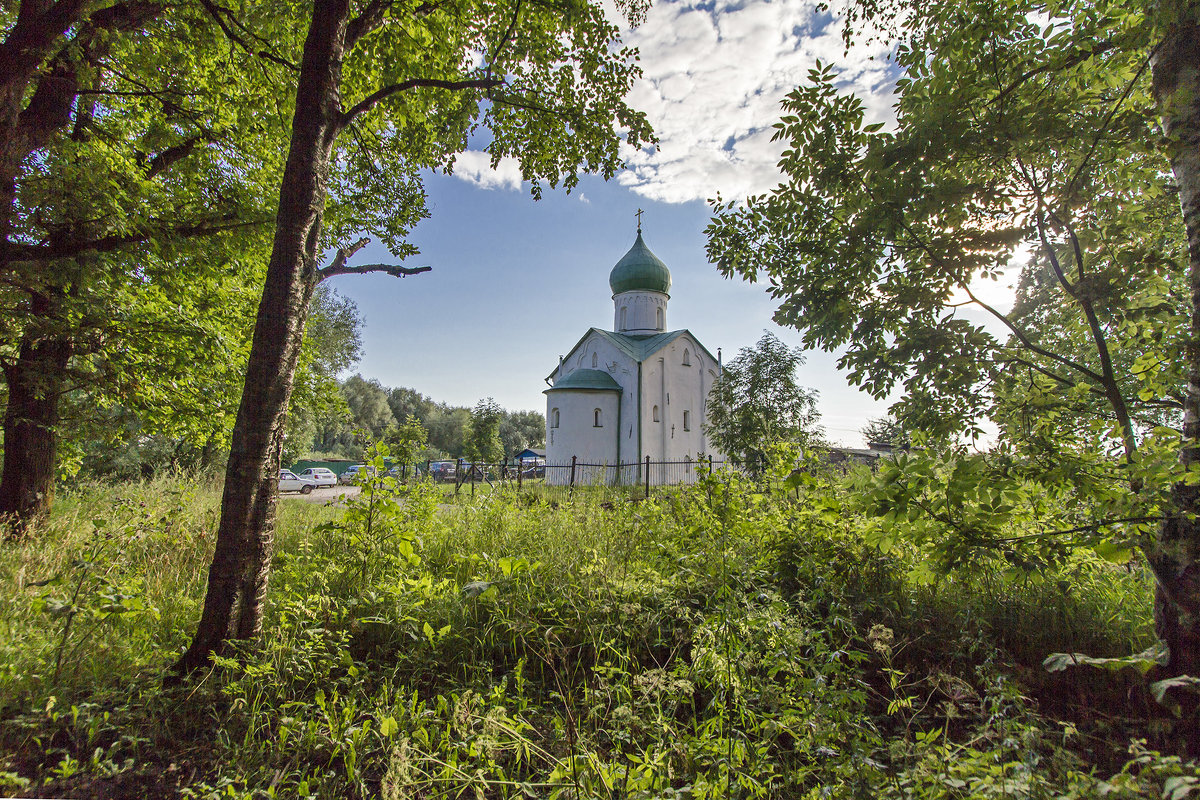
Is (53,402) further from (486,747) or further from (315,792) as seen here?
(486,747)

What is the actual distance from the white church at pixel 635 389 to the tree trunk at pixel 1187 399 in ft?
63.7

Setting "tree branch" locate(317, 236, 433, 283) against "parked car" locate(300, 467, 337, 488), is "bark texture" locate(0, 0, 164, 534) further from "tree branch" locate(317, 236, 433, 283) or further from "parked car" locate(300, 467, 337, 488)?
"parked car" locate(300, 467, 337, 488)

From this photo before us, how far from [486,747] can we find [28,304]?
22.5 feet

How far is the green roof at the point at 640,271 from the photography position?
27.3 m

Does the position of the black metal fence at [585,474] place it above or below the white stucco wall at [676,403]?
below

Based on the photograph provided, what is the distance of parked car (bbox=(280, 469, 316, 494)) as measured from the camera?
24545mm

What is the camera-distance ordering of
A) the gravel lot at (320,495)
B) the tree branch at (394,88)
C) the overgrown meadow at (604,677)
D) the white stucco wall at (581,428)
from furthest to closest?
the white stucco wall at (581,428)
the gravel lot at (320,495)
the tree branch at (394,88)
the overgrown meadow at (604,677)

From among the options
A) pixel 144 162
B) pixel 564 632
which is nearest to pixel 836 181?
pixel 564 632

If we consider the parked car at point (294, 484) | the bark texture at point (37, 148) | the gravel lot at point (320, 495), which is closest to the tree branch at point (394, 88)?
the bark texture at point (37, 148)

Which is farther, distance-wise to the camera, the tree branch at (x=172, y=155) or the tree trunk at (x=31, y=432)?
the tree branch at (x=172, y=155)

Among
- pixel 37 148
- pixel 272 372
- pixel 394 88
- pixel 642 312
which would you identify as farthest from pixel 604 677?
pixel 642 312

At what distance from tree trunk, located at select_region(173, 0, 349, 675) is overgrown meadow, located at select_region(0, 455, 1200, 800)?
26 cm

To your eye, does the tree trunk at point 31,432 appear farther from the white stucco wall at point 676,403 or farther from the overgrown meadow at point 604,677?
the white stucco wall at point 676,403

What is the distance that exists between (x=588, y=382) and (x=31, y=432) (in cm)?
1967
